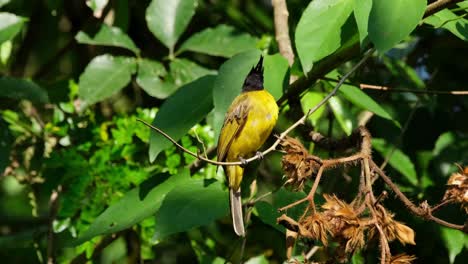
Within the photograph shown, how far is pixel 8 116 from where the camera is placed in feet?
10.1

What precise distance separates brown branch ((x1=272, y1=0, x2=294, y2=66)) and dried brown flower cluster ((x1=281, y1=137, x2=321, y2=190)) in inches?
30.8

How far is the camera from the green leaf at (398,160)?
287 centimetres

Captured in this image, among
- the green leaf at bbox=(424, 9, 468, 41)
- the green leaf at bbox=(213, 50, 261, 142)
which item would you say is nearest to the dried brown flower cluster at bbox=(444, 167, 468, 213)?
the green leaf at bbox=(424, 9, 468, 41)

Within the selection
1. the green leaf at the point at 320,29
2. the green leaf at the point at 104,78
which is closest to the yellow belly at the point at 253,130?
the green leaf at the point at 320,29

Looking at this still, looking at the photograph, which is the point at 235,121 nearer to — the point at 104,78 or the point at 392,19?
the point at 104,78

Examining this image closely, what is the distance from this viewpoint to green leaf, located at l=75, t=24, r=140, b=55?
9.59 feet

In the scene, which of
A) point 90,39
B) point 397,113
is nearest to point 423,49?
point 397,113

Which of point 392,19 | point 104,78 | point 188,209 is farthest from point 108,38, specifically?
point 392,19

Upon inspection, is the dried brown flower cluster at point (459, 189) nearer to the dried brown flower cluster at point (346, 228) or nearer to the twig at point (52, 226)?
the dried brown flower cluster at point (346, 228)

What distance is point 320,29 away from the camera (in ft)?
6.73

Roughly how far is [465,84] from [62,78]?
1.82m

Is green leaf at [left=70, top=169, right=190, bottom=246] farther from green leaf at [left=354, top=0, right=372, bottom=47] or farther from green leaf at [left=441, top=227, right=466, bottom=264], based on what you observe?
green leaf at [left=441, top=227, right=466, bottom=264]

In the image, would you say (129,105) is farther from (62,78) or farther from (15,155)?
(15,155)

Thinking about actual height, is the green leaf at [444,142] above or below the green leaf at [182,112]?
below
